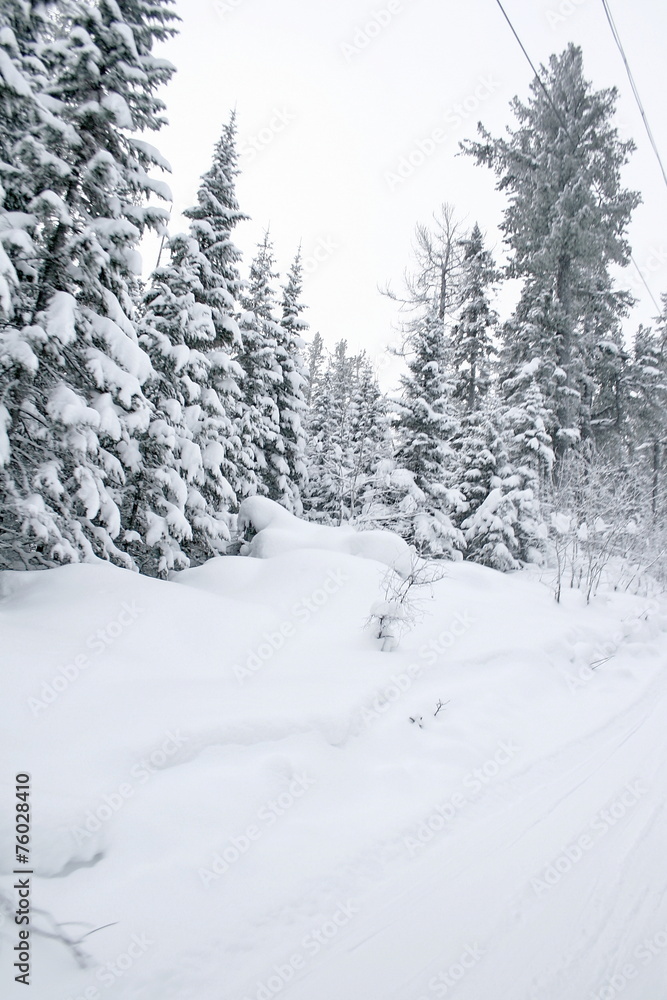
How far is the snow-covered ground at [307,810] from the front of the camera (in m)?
2.48

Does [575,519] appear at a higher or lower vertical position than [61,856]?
higher

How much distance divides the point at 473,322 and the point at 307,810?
19.9 metres

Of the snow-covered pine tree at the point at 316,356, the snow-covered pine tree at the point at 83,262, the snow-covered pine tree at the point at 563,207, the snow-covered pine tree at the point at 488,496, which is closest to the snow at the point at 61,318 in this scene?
the snow-covered pine tree at the point at 83,262

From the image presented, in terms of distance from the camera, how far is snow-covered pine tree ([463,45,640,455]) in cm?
1553

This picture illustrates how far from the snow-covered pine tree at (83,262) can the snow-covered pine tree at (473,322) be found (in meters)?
14.6

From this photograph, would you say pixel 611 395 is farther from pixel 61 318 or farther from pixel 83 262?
pixel 61 318

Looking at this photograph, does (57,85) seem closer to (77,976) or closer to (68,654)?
(68,654)

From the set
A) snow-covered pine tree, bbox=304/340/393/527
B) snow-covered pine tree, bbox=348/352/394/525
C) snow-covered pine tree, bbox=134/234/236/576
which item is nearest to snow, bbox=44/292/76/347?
snow-covered pine tree, bbox=134/234/236/576

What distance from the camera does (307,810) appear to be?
3645 mm

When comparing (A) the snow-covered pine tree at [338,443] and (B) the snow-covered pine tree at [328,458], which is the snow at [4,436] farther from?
(B) the snow-covered pine tree at [328,458]

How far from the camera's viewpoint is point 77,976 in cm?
229

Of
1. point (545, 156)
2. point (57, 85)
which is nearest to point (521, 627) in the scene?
point (57, 85)

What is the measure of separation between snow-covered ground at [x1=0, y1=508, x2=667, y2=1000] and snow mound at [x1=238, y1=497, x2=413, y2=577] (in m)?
3.31

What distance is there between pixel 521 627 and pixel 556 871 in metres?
5.46
